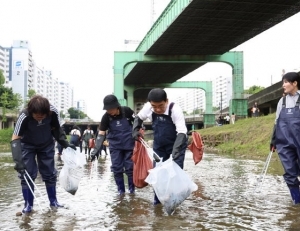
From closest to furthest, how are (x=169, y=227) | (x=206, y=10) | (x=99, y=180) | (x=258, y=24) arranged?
(x=169, y=227) → (x=99, y=180) → (x=206, y=10) → (x=258, y=24)

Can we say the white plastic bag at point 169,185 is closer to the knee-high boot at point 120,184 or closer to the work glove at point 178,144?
the work glove at point 178,144

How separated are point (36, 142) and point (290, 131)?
10.2ft

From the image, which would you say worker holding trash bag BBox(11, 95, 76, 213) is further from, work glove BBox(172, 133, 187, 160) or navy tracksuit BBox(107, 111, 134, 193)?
work glove BBox(172, 133, 187, 160)

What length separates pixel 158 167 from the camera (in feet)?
16.5

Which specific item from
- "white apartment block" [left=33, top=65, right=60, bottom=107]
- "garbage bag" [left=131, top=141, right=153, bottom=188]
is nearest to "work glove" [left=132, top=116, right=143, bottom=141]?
"garbage bag" [left=131, top=141, right=153, bottom=188]

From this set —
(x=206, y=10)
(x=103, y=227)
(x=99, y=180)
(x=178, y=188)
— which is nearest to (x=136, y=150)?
(x=178, y=188)

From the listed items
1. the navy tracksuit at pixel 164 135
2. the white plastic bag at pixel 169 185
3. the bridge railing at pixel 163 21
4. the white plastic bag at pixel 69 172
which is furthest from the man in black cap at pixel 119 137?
the bridge railing at pixel 163 21

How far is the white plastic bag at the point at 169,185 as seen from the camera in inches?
194

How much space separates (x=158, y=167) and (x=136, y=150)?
1187 mm

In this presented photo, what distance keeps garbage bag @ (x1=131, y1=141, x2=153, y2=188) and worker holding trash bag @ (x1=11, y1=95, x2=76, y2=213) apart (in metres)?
0.99

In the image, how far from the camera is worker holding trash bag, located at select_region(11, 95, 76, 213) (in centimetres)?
507

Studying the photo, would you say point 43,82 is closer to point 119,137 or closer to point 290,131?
point 119,137

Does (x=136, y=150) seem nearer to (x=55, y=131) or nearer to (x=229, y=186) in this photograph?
(x=55, y=131)

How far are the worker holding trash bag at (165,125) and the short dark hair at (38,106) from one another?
1237 millimetres
